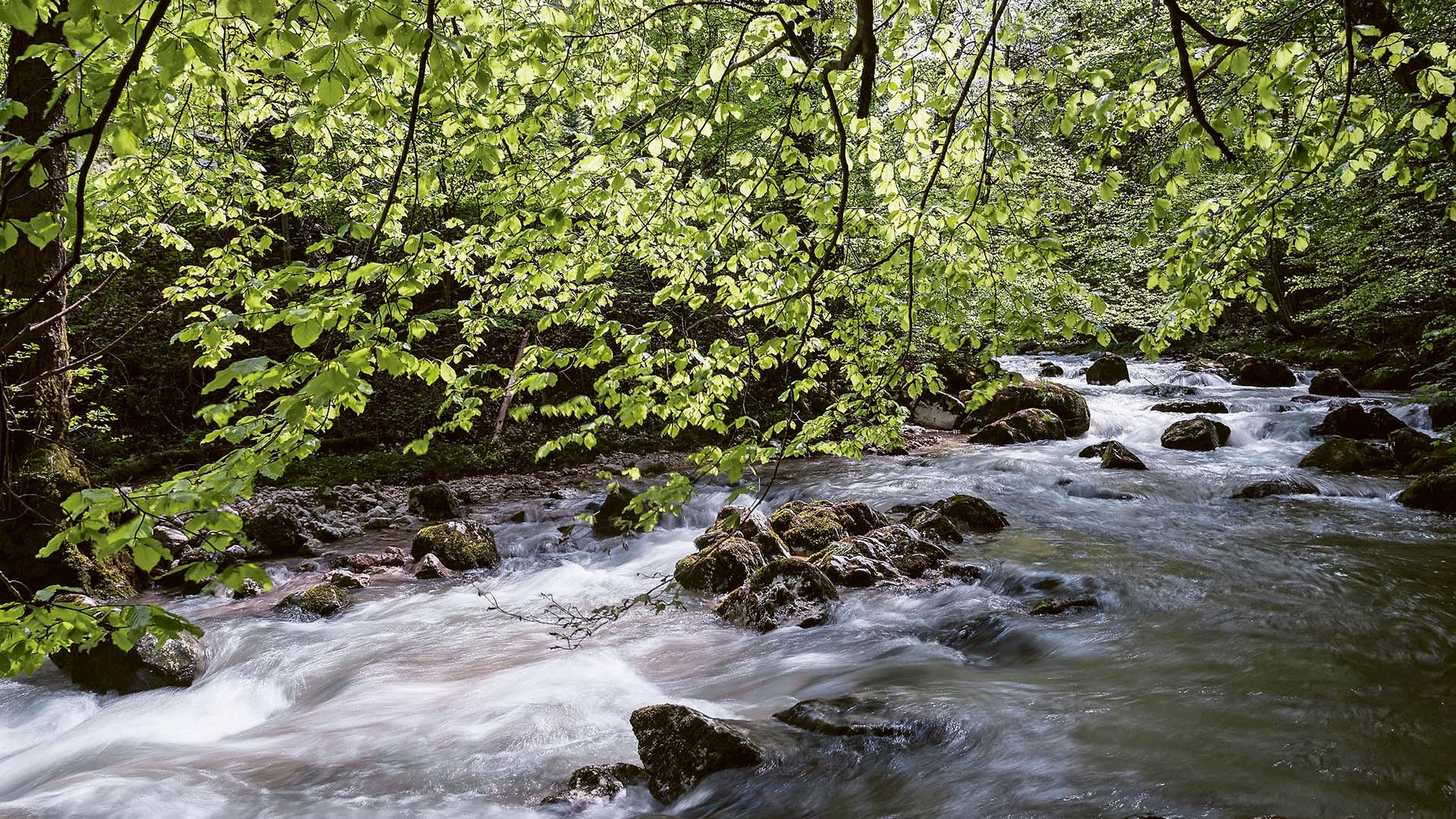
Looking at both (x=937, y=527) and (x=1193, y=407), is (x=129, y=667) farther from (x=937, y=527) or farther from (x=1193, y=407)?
(x=1193, y=407)

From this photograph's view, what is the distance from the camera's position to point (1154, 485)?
1180 centimetres

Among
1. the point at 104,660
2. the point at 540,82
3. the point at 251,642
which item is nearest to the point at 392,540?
the point at 251,642

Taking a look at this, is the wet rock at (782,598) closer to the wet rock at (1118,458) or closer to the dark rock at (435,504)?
the dark rock at (435,504)

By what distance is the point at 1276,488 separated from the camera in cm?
1073

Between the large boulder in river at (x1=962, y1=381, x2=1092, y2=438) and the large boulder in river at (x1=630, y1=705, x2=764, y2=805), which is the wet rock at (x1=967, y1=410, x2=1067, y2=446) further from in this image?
the large boulder in river at (x1=630, y1=705, x2=764, y2=805)

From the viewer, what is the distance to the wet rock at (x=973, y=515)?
10.0 m

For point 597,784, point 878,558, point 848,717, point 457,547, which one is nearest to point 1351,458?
point 878,558

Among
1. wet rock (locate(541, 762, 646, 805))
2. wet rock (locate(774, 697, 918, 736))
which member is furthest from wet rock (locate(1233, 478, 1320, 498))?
wet rock (locate(541, 762, 646, 805))

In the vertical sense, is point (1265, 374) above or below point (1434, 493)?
above

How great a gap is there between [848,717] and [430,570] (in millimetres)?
6776

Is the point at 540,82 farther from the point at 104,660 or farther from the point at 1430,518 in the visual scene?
the point at 1430,518

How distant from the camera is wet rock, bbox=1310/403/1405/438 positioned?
1296cm

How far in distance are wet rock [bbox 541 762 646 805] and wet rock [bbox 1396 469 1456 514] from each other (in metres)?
10.2

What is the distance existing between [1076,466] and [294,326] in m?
13.3
